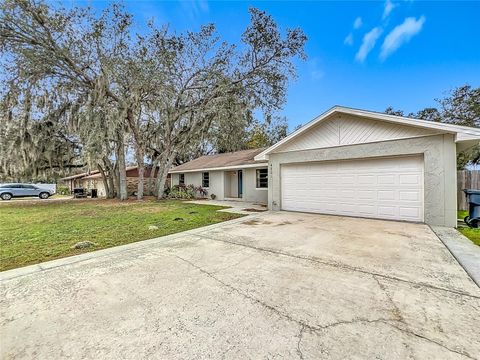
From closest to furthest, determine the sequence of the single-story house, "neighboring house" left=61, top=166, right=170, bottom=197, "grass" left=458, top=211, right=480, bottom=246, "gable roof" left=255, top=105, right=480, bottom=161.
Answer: "grass" left=458, top=211, right=480, bottom=246
"gable roof" left=255, top=105, right=480, bottom=161
the single-story house
"neighboring house" left=61, top=166, right=170, bottom=197

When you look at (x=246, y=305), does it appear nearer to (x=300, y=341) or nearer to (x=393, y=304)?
(x=300, y=341)

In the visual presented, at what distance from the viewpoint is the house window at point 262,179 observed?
1346cm

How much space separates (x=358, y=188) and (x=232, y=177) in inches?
388

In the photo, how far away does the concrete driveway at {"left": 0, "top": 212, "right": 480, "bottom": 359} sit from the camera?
6.23 ft

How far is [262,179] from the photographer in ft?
44.9

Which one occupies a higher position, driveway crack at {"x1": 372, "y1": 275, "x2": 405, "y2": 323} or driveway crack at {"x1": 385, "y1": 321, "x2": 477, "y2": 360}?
driveway crack at {"x1": 385, "y1": 321, "x2": 477, "y2": 360}

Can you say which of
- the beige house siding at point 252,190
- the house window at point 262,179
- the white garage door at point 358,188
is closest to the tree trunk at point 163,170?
the beige house siding at point 252,190

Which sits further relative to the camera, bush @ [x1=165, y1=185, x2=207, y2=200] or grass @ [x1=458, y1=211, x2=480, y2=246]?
bush @ [x1=165, y1=185, x2=207, y2=200]

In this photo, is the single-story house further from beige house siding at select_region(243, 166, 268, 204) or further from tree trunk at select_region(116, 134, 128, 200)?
tree trunk at select_region(116, 134, 128, 200)

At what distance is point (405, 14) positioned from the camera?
33.3 ft

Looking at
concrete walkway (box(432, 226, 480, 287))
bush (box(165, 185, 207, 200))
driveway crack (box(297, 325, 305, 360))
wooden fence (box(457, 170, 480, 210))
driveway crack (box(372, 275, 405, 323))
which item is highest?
wooden fence (box(457, 170, 480, 210))

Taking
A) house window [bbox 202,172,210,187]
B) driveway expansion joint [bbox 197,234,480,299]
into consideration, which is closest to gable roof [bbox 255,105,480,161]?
driveway expansion joint [bbox 197,234,480,299]

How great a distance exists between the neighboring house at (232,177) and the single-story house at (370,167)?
3196mm

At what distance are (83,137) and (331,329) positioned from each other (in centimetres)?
1507
